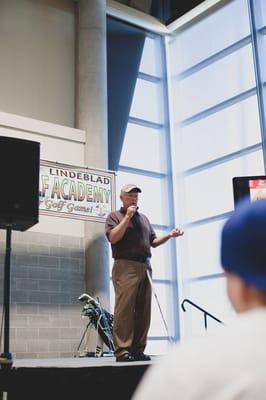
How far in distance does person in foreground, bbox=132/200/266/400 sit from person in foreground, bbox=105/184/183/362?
264 cm

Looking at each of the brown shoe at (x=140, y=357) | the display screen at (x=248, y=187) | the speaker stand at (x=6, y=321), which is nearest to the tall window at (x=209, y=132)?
the display screen at (x=248, y=187)

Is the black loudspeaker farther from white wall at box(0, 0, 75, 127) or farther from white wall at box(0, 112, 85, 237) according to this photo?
white wall at box(0, 0, 75, 127)

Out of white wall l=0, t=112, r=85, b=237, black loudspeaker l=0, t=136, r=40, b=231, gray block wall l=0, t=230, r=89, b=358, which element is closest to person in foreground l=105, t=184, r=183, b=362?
black loudspeaker l=0, t=136, r=40, b=231

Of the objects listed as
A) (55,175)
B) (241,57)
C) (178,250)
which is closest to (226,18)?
(241,57)

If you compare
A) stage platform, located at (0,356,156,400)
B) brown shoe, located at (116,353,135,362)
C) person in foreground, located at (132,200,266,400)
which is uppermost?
person in foreground, located at (132,200,266,400)

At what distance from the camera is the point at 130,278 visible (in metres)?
3.42

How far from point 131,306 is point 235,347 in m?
2.78

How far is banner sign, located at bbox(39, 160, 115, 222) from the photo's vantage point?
19.0 feet

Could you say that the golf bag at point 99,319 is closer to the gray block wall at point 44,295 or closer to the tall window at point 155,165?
the gray block wall at point 44,295

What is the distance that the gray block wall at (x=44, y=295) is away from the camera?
5941mm

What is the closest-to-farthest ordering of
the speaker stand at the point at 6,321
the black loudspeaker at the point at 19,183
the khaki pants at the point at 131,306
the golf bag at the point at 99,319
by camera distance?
the speaker stand at the point at 6,321, the khaki pants at the point at 131,306, the black loudspeaker at the point at 19,183, the golf bag at the point at 99,319

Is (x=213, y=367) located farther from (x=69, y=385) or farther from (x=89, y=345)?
(x=89, y=345)

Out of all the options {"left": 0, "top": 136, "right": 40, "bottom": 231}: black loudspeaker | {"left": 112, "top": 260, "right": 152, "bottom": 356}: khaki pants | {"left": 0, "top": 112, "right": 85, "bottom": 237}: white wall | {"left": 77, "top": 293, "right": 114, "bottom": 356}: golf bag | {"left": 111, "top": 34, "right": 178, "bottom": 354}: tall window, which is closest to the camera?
{"left": 112, "top": 260, "right": 152, "bottom": 356}: khaki pants

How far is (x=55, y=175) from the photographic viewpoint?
5.91m
